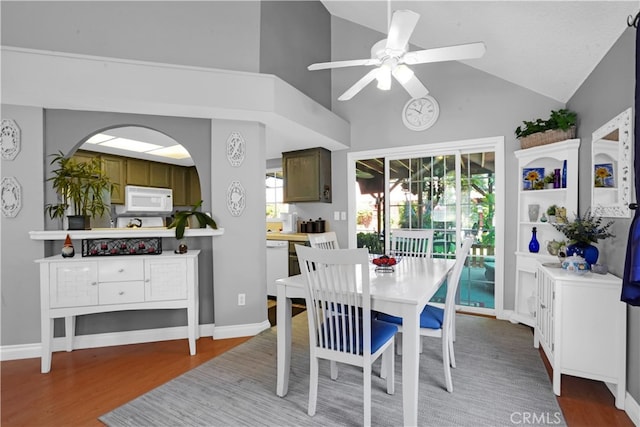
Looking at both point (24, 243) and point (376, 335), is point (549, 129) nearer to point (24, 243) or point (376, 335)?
point (376, 335)

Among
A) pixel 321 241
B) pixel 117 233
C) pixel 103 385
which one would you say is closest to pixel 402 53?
pixel 321 241

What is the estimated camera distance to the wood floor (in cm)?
186

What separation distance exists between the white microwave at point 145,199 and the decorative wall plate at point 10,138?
1.87 metres

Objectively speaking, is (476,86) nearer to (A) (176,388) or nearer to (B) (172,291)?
(B) (172,291)

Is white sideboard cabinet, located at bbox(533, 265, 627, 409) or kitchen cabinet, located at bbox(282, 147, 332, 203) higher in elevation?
kitchen cabinet, located at bbox(282, 147, 332, 203)

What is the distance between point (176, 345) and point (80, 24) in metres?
2.80

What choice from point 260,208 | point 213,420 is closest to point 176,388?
point 213,420

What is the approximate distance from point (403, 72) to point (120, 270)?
2671 mm

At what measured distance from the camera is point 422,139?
380cm

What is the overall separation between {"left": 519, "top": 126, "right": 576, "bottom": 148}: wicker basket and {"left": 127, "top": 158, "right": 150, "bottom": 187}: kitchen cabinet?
5.28 m

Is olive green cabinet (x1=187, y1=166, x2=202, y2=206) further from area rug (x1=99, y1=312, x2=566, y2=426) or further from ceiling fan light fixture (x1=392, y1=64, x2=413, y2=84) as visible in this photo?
ceiling fan light fixture (x1=392, y1=64, x2=413, y2=84)

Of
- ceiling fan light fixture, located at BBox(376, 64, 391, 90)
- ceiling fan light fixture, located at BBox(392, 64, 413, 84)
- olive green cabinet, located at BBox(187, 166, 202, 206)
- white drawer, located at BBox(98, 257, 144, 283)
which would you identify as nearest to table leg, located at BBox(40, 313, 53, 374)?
white drawer, located at BBox(98, 257, 144, 283)

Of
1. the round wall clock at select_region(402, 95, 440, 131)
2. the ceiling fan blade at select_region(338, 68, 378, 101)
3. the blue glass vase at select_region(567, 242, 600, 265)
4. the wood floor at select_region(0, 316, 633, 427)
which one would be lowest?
the wood floor at select_region(0, 316, 633, 427)

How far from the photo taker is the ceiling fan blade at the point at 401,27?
1663mm
